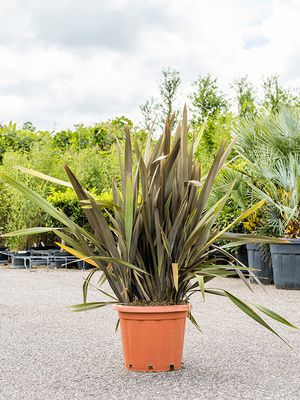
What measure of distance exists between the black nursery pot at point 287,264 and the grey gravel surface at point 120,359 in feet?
4.39

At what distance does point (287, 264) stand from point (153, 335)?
453cm

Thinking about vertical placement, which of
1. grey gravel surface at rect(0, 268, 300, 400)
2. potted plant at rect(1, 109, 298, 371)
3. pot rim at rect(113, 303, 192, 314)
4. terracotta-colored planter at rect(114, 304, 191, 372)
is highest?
potted plant at rect(1, 109, 298, 371)

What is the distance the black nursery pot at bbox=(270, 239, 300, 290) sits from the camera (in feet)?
24.8

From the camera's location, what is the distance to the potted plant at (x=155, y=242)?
3404mm

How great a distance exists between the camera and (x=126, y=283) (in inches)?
140

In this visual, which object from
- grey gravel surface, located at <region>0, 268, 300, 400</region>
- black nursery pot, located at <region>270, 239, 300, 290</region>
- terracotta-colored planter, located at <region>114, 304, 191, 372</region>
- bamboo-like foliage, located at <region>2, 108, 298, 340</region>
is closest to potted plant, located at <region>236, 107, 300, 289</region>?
black nursery pot, located at <region>270, 239, 300, 290</region>

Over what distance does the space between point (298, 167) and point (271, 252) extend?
1.06m

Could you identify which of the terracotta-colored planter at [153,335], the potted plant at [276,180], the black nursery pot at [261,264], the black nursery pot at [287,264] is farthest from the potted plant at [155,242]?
the black nursery pot at [261,264]

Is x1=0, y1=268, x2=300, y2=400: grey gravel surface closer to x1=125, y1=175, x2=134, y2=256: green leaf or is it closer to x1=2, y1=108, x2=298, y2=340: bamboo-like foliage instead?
x1=2, y1=108, x2=298, y2=340: bamboo-like foliage

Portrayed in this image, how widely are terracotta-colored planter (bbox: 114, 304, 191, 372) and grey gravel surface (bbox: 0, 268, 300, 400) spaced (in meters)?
0.07

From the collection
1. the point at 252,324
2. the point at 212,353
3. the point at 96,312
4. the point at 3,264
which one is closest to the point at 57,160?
the point at 3,264

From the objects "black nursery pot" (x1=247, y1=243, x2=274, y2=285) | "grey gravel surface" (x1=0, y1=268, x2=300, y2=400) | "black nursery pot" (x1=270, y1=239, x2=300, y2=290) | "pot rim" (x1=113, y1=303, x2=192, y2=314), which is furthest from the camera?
"black nursery pot" (x1=247, y1=243, x2=274, y2=285)

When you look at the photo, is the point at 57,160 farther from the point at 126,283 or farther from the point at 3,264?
the point at 126,283

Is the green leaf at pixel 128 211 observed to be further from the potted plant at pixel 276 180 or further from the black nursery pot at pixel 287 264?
the black nursery pot at pixel 287 264
